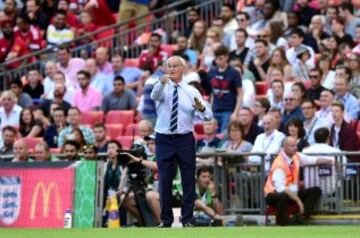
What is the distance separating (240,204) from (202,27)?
268 inches

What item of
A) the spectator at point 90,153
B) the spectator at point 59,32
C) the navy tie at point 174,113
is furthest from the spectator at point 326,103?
the spectator at point 59,32

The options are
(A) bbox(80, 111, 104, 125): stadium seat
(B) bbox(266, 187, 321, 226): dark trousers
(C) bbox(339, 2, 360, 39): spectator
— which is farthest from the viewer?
(A) bbox(80, 111, 104, 125): stadium seat

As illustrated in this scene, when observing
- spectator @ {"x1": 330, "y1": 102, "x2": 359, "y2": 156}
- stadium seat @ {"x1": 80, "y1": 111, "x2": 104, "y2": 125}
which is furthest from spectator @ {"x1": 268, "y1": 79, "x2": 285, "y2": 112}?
stadium seat @ {"x1": 80, "y1": 111, "x2": 104, "y2": 125}

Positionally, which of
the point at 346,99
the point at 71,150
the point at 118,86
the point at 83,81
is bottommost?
the point at 71,150

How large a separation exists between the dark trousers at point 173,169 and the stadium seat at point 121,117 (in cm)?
772

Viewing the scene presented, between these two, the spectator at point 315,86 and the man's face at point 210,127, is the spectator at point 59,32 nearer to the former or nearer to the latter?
the man's face at point 210,127

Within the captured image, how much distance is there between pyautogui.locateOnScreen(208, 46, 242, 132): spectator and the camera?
26.0 meters

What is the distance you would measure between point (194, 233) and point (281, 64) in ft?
31.0

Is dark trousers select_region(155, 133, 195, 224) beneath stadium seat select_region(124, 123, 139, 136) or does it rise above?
beneath

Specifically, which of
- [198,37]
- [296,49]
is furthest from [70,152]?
[198,37]

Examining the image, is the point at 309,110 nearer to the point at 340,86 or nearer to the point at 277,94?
the point at 340,86

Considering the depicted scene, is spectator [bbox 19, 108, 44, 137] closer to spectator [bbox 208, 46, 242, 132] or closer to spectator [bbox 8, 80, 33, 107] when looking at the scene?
spectator [bbox 8, 80, 33, 107]

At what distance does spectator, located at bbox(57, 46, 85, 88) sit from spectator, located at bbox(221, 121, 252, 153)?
6.33 meters

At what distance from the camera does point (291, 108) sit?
81.5 feet
